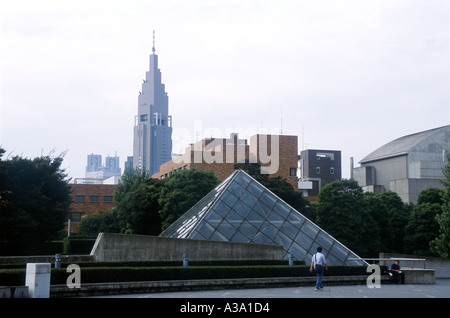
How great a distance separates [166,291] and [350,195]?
35.1 m

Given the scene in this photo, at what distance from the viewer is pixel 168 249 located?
2469 centimetres

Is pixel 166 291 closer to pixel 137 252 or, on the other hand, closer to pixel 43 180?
pixel 137 252

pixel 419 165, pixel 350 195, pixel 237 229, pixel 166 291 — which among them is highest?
pixel 419 165

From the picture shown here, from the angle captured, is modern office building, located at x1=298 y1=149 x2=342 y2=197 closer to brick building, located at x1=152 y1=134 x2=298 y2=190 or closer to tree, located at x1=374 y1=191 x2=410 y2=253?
brick building, located at x1=152 y1=134 x2=298 y2=190

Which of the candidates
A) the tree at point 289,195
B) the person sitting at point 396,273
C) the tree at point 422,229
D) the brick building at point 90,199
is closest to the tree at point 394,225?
the tree at point 422,229

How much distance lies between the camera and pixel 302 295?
18453 millimetres

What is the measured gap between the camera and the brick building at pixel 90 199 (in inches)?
3780

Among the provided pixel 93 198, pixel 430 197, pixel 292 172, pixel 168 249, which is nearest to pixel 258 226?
pixel 168 249

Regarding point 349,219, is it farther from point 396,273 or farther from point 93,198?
point 93,198

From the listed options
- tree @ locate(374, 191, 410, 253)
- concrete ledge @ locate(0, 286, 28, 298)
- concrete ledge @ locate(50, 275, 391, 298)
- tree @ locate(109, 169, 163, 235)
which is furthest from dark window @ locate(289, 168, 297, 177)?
concrete ledge @ locate(0, 286, 28, 298)

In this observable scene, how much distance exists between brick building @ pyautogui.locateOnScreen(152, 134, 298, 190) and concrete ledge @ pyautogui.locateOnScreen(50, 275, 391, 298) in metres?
65.6

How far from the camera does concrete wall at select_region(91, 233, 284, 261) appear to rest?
77.0 feet
